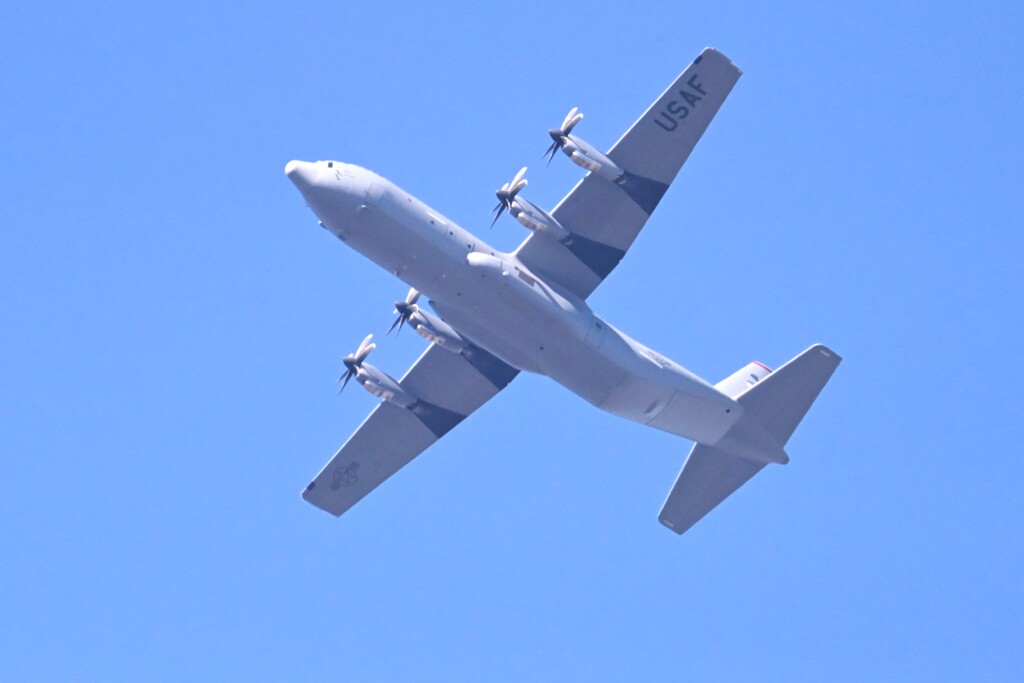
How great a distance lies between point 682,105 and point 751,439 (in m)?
10.8

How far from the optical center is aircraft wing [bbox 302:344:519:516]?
50000 millimetres

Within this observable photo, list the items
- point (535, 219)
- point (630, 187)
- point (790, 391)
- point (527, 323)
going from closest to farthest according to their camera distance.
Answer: point (527, 323) < point (535, 219) < point (630, 187) < point (790, 391)

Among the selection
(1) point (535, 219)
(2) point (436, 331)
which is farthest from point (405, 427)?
(1) point (535, 219)

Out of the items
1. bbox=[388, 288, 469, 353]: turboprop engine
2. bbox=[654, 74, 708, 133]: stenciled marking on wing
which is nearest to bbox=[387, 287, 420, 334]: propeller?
bbox=[388, 288, 469, 353]: turboprop engine

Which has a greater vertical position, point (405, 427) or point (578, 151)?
point (578, 151)

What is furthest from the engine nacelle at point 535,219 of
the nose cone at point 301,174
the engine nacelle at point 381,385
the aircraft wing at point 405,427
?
the engine nacelle at point 381,385

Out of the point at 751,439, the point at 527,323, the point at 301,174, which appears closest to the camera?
the point at 301,174

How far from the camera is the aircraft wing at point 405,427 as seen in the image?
164ft

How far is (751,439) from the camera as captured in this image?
158 ft

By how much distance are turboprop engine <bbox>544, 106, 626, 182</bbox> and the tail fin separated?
8.39 meters

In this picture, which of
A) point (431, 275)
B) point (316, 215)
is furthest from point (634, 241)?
point (316, 215)

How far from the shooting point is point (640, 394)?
152 ft

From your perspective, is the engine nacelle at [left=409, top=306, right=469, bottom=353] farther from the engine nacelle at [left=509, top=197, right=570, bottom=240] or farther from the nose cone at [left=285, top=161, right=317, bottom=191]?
the nose cone at [left=285, top=161, right=317, bottom=191]

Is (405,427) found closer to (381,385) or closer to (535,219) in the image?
(381,385)
